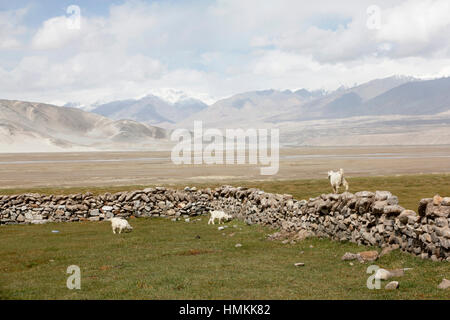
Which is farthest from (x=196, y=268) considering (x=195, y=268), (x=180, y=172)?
(x=180, y=172)

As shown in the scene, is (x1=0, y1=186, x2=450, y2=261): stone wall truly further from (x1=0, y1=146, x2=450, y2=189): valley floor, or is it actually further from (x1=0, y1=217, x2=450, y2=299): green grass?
(x1=0, y1=146, x2=450, y2=189): valley floor

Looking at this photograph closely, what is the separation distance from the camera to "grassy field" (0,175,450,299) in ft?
35.6

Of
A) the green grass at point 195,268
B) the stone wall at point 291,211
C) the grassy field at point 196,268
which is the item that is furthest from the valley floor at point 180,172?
the green grass at point 195,268

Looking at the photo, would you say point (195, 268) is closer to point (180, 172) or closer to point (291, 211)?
point (291, 211)

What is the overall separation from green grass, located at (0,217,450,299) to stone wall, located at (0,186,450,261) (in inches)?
22.9

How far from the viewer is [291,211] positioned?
21.1 metres

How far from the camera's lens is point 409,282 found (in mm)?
11078

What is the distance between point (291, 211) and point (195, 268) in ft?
27.0

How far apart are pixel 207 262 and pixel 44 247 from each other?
8018 millimetres

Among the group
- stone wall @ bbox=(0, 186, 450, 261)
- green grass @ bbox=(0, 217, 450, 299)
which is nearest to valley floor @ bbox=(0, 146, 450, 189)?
stone wall @ bbox=(0, 186, 450, 261)

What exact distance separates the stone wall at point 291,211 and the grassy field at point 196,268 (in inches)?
23.5

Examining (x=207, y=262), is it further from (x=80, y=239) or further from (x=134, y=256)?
(x=80, y=239)
